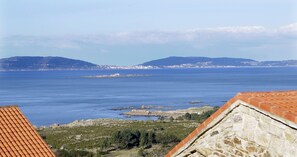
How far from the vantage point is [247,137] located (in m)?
7.44

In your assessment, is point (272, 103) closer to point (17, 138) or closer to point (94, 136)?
point (17, 138)

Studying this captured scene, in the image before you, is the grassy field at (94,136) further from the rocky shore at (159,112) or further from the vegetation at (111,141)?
the rocky shore at (159,112)

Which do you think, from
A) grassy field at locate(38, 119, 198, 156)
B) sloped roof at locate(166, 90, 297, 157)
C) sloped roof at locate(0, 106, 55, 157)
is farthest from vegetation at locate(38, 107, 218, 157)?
sloped roof at locate(166, 90, 297, 157)

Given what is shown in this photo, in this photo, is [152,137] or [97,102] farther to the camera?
[97,102]

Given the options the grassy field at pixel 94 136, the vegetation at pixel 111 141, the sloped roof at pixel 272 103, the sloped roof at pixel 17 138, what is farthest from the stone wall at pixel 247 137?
the grassy field at pixel 94 136

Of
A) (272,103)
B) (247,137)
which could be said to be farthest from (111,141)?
(272,103)

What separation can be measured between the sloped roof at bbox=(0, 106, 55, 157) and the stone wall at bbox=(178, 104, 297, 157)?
5.85 meters

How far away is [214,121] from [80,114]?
8919 centimetres

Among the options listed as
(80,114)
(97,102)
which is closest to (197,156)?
(80,114)

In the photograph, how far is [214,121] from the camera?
25.8ft

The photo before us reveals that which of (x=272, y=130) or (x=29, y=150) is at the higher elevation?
(x=272, y=130)

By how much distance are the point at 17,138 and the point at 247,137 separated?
770 cm

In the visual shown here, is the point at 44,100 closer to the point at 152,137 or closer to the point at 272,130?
the point at 152,137

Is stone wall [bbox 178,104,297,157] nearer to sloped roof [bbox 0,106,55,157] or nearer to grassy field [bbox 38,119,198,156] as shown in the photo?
sloped roof [bbox 0,106,55,157]
